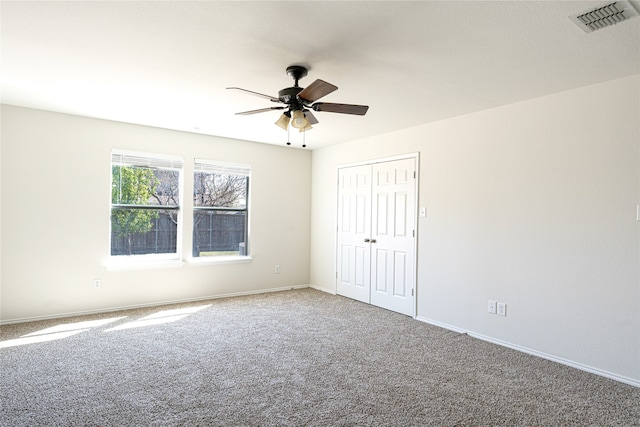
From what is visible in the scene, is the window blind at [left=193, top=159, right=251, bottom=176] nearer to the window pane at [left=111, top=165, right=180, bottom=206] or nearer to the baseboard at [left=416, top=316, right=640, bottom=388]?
the window pane at [left=111, top=165, right=180, bottom=206]

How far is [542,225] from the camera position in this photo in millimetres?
3475

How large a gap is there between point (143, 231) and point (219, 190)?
1.22 meters

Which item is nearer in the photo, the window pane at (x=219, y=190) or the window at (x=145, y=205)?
the window at (x=145, y=205)

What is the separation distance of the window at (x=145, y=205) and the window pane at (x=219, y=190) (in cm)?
29

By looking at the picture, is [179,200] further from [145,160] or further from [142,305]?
[142,305]

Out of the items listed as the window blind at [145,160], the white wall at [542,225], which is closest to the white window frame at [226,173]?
the window blind at [145,160]

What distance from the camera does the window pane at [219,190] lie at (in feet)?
17.9

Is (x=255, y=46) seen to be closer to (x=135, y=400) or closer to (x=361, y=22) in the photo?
(x=361, y=22)

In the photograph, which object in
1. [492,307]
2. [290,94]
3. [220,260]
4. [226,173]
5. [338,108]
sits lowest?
[492,307]

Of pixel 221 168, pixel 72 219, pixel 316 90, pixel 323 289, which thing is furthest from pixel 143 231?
pixel 316 90

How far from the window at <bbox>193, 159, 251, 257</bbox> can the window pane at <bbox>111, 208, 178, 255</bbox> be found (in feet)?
1.13

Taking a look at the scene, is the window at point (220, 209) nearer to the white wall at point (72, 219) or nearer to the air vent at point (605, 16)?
the white wall at point (72, 219)

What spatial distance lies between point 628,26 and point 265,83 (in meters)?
2.54

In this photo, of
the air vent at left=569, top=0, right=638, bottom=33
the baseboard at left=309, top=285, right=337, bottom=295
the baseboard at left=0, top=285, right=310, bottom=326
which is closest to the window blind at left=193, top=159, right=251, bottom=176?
the baseboard at left=0, top=285, right=310, bottom=326
